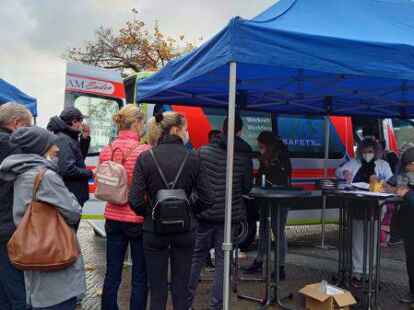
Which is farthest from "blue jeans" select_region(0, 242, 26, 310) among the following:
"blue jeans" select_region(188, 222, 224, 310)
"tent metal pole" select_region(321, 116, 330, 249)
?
"tent metal pole" select_region(321, 116, 330, 249)

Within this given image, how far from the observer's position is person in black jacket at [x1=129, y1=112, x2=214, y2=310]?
3230 millimetres

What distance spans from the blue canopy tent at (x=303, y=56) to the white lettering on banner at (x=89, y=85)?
1.54 metres

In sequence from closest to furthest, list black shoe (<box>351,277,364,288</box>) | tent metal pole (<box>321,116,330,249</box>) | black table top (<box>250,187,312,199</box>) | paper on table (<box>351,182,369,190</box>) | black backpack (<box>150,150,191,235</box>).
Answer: black backpack (<box>150,150,191,235</box>), black table top (<box>250,187,312,199</box>), paper on table (<box>351,182,369,190</box>), black shoe (<box>351,277,364,288</box>), tent metal pole (<box>321,116,330,249</box>)

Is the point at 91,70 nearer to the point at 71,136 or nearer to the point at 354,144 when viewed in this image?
the point at 71,136

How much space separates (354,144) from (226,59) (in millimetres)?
5655

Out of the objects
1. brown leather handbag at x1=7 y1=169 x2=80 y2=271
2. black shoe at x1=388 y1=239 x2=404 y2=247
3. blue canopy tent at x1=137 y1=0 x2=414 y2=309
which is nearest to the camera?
brown leather handbag at x1=7 y1=169 x2=80 y2=271

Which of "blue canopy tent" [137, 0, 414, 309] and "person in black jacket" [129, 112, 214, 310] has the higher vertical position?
"blue canopy tent" [137, 0, 414, 309]

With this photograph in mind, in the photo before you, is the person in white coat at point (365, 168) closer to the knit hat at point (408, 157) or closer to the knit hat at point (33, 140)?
the knit hat at point (408, 157)

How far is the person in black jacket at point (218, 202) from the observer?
13.3 feet

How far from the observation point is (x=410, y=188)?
4.59 metres

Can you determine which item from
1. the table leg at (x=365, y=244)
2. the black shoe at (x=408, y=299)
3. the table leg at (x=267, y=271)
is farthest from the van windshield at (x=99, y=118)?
the black shoe at (x=408, y=299)

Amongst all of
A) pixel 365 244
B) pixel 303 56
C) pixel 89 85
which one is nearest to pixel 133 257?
pixel 303 56

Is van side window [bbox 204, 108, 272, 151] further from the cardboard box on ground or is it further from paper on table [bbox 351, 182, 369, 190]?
the cardboard box on ground

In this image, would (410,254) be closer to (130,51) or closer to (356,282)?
(356,282)
